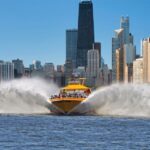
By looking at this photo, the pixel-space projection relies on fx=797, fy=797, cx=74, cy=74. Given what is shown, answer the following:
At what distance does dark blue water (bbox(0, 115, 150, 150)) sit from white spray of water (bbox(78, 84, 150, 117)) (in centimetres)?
1332

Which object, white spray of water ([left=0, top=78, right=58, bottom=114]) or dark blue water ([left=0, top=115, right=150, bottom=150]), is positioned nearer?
dark blue water ([left=0, top=115, right=150, bottom=150])

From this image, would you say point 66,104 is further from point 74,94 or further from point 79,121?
point 79,121

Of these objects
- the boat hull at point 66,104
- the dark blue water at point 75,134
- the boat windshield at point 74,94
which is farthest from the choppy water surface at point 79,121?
the boat windshield at point 74,94

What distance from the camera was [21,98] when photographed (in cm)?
11212

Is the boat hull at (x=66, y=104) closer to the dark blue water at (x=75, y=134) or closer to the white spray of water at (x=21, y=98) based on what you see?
the white spray of water at (x=21, y=98)

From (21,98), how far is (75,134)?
142 ft

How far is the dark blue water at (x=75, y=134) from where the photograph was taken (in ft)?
196

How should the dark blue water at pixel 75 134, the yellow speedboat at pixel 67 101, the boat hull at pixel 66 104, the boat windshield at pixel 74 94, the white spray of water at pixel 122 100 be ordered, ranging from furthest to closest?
the boat windshield at pixel 74 94, the yellow speedboat at pixel 67 101, the boat hull at pixel 66 104, the white spray of water at pixel 122 100, the dark blue water at pixel 75 134

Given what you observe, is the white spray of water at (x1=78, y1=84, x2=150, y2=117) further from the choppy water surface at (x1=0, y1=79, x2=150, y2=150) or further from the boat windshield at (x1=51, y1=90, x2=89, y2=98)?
the boat windshield at (x1=51, y1=90, x2=89, y2=98)

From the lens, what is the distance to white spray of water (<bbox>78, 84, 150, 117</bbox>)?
341 ft

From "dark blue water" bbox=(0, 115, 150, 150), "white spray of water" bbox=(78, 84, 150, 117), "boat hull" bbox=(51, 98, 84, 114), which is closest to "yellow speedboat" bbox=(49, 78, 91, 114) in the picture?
"boat hull" bbox=(51, 98, 84, 114)

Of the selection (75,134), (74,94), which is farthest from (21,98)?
(75,134)

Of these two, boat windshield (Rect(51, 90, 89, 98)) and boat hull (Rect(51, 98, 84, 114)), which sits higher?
boat windshield (Rect(51, 90, 89, 98))

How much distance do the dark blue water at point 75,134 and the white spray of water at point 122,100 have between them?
13.3 metres
